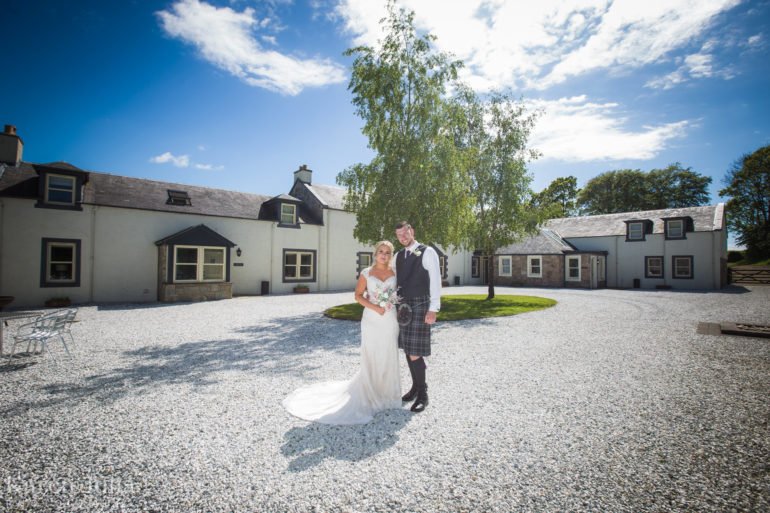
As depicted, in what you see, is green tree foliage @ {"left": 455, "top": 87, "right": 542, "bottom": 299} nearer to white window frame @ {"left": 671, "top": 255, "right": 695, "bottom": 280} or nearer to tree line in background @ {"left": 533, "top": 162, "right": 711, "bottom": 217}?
white window frame @ {"left": 671, "top": 255, "right": 695, "bottom": 280}

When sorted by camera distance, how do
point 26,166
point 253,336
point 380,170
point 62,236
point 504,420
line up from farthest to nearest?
point 26,166 → point 62,236 → point 380,170 → point 253,336 → point 504,420

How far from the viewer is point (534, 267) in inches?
1099

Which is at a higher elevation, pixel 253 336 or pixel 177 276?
pixel 177 276

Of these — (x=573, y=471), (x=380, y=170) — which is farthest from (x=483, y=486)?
(x=380, y=170)

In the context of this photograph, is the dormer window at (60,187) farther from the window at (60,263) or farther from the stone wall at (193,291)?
the stone wall at (193,291)

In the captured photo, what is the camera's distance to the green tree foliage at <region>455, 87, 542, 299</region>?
55.6 ft

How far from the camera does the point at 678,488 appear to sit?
8.91 ft

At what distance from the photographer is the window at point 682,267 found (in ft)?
79.8

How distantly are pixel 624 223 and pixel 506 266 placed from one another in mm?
9650

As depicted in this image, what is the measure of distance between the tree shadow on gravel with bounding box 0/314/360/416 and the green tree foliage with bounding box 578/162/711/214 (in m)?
50.9

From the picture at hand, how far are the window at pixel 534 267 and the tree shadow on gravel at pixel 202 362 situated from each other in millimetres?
22089

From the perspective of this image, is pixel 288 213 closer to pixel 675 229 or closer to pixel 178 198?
pixel 178 198

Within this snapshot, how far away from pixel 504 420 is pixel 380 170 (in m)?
10.1

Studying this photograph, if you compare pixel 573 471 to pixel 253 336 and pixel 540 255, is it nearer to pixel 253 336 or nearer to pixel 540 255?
pixel 253 336
